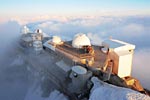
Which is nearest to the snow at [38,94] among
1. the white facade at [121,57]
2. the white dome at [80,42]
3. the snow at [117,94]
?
the snow at [117,94]

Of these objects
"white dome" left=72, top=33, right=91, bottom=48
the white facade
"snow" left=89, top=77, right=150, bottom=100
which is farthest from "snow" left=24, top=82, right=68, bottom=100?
the white facade

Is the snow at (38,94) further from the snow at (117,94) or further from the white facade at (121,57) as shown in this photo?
the white facade at (121,57)

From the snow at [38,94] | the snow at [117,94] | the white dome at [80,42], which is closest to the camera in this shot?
the snow at [117,94]

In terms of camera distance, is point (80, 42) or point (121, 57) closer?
point (121, 57)

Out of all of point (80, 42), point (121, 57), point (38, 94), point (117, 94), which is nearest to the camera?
point (117, 94)

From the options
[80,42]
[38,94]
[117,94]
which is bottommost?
[38,94]

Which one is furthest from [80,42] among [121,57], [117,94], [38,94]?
[117,94]

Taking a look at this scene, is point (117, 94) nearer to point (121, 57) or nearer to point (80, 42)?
point (121, 57)

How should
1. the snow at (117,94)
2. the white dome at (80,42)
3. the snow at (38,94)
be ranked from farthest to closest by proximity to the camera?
the white dome at (80,42), the snow at (38,94), the snow at (117,94)

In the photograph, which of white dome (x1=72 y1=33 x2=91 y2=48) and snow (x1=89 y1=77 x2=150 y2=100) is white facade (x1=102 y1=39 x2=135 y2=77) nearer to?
white dome (x1=72 y1=33 x2=91 y2=48)

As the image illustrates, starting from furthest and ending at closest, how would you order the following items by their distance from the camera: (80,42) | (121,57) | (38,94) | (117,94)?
(80,42), (121,57), (38,94), (117,94)

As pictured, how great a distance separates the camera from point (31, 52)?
1261 inches

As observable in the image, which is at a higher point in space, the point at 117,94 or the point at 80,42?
the point at 80,42

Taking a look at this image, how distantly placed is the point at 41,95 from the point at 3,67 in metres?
13.4
